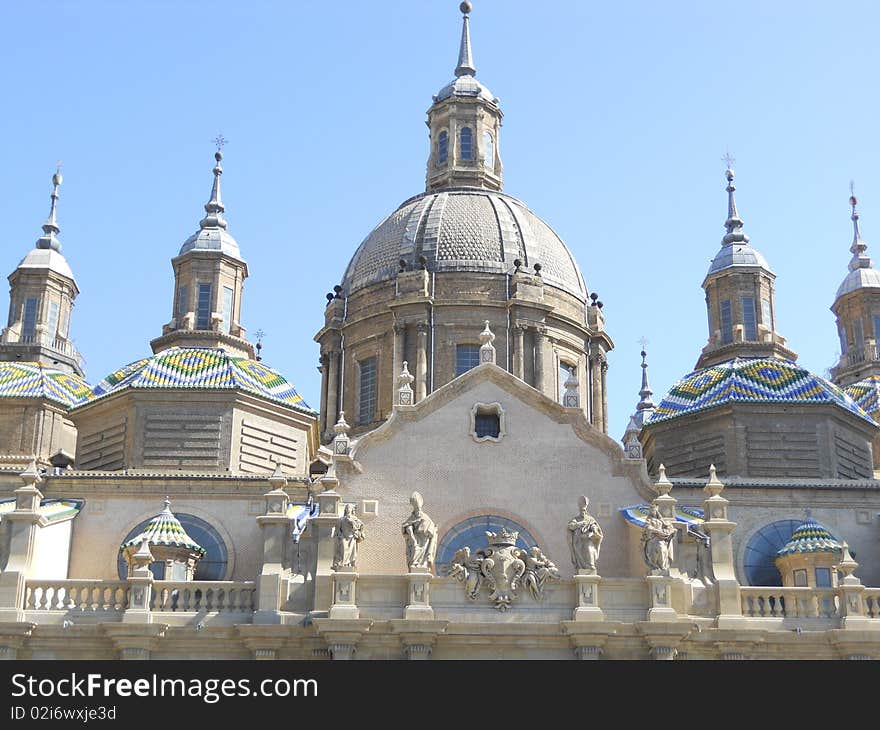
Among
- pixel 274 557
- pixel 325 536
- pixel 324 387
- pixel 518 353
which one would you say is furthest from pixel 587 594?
pixel 324 387

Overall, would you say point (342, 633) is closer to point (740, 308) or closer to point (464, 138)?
point (740, 308)

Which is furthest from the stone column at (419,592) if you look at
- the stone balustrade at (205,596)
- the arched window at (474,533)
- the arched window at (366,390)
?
the arched window at (366,390)

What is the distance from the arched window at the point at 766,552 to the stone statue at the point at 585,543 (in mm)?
6489

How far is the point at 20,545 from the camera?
3494 centimetres

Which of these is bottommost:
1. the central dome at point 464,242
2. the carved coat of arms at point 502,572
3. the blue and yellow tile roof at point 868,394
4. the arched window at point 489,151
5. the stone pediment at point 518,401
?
the carved coat of arms at point 502,572

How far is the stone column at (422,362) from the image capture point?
44.4 m

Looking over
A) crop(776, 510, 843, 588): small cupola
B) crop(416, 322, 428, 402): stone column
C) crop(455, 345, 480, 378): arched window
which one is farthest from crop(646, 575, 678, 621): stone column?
crop(455, 345, 480, 378): arched window

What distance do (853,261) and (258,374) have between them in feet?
98.8

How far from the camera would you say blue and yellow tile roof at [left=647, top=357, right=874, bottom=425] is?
141 ft

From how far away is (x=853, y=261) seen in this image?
60906mm

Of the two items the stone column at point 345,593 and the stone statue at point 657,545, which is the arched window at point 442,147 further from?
the stone column at point 345,593

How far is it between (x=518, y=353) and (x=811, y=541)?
12.5 meters

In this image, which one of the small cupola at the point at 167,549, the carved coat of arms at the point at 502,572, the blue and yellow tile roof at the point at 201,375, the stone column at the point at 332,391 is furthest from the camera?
the stone column at the point at 332,391
